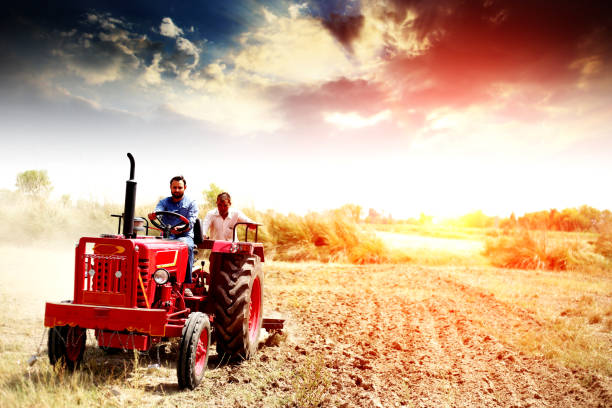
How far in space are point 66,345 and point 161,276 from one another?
106cm

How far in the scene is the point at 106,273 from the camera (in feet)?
12.2

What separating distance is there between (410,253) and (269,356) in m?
10.1

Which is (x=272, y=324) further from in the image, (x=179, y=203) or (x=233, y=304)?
(x=179, y=203)

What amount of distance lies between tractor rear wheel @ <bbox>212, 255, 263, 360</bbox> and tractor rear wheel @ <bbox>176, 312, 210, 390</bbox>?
377 millimetres

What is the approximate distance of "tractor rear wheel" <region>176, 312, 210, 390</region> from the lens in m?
3.49

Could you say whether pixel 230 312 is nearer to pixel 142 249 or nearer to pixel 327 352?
pixel 142 249

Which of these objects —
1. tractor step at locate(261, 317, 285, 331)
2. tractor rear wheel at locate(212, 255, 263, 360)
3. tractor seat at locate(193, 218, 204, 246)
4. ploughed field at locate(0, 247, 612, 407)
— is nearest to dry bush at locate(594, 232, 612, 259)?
ploughed field at locate(0, 247, 612, 407)

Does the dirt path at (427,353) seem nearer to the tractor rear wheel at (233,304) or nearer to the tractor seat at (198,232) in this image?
the tractor rear wheel at (233,304)

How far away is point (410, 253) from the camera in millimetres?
14047

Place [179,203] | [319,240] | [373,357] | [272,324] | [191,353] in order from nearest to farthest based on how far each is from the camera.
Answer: [191,353] < [373,357] < [179,203] < [272,324] < [319,240]

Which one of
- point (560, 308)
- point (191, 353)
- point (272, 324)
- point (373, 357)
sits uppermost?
point (191, 353)

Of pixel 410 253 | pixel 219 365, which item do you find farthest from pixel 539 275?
pixel 219 365

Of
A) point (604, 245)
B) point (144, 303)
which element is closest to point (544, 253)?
point (604, 245)

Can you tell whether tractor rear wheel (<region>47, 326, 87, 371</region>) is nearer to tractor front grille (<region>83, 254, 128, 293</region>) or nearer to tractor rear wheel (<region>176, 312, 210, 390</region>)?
tractor front grille (<region>83, 254, 128, 293</region>)
